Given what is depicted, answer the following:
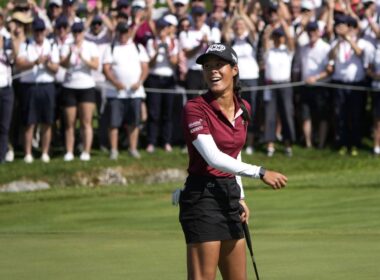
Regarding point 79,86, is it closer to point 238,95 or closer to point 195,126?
point 238,95

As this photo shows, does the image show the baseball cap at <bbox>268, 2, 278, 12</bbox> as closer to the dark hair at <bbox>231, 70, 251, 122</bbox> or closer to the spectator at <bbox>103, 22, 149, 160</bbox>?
the spectator at <bbox>103, 22, 149, 160</bbox>

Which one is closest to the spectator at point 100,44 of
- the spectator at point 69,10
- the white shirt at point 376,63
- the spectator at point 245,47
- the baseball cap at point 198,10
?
the spectator at point 69,10

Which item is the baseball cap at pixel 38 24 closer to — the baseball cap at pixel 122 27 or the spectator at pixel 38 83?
the spectator at pixel 38 83

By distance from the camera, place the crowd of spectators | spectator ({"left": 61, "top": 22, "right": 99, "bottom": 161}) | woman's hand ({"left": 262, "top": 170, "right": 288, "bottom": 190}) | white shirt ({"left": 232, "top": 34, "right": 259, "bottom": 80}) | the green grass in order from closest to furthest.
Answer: woman's hand ({"left": 262, "top": 170, "right": 288, "bottom": 190}) < the green grass < spectator ({"left": 61, "top": 22, "right": 99, "bottom": 161}) < the crowd of spectators < white shirt ({"left": 232, "top": 34, "right": 259, "bottom": 80})

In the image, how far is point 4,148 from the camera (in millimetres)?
18328

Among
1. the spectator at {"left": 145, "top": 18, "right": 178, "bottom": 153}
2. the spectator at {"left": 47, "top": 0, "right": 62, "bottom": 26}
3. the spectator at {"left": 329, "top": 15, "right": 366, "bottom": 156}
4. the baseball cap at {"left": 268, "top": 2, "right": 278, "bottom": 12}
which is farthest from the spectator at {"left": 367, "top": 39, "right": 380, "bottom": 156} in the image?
the spectator at {"left": 47, "top": 0, "right": 62, "bottom": 26}

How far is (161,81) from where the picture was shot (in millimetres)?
19891

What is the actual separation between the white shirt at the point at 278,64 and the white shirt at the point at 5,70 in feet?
13.6

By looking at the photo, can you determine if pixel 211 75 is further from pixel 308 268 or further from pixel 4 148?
pixel 4 148

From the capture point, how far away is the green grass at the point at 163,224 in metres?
10.5

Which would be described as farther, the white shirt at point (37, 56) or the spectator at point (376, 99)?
the spectator at point (376, 99)

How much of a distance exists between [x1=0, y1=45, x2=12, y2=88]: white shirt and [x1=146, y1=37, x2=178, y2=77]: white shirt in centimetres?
242

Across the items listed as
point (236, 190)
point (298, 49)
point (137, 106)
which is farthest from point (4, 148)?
point (236, 190)

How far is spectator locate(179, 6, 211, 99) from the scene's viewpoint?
64.1 feet
